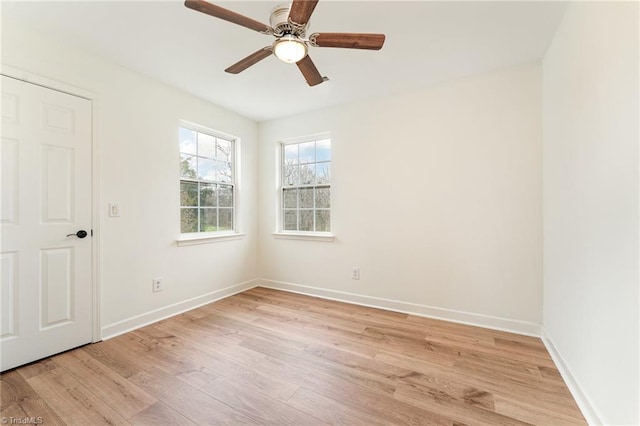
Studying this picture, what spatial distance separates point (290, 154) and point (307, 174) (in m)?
0.45

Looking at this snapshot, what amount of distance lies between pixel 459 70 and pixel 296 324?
2944 mm

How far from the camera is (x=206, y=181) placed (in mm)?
3398

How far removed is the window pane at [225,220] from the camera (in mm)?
3633

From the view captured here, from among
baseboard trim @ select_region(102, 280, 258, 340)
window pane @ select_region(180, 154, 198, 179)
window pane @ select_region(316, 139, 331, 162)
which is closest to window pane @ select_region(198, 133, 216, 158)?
window pane @ select_region(180, 154, 198, 179)

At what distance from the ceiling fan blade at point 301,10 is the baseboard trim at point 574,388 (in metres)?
2.50

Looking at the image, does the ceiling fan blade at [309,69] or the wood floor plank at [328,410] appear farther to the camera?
the ceiling fan blade at [309,69]

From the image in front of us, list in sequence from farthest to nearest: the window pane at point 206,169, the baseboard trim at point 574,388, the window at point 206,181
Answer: the window pane at point 206,169, the window at point 206,181, the baseboard trim at point 574,388

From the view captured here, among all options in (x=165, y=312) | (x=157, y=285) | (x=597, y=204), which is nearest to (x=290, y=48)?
(x=597, y=204)

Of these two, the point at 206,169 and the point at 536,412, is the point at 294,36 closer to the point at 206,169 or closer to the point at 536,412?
the point at 206,169

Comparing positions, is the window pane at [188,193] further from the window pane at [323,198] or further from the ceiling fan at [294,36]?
the ceiling fan at [294,36]

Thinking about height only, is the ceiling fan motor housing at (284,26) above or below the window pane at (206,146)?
above

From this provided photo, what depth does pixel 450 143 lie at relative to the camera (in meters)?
2.75

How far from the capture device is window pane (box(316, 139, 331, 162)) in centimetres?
357

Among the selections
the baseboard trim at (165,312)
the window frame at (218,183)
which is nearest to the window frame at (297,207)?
the window frame at (218,183)
